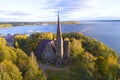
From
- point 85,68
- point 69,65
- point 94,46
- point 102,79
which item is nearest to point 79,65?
point 85,68

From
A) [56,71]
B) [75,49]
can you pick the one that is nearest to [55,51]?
[75,49]

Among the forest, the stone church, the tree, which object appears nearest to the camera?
the forest

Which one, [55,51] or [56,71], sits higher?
[55,51]

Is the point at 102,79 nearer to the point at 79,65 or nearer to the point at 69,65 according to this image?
the point at 79,65

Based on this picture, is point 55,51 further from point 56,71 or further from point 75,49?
point 56,71

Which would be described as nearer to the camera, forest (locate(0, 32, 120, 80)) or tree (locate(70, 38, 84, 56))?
forest (locate(0, 32, 120, 80))

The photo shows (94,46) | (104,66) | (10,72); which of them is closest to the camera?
(10,72)

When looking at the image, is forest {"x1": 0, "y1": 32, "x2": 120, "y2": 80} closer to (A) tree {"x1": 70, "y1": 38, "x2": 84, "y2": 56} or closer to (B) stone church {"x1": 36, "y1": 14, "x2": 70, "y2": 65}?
(A) tree {"x1": 70, "y1": 38, "x2": 84, "y2": 56}

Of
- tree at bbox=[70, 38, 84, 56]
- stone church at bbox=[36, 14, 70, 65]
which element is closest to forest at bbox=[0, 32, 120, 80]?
tree at bbox=[70, 38, 84, 56]
